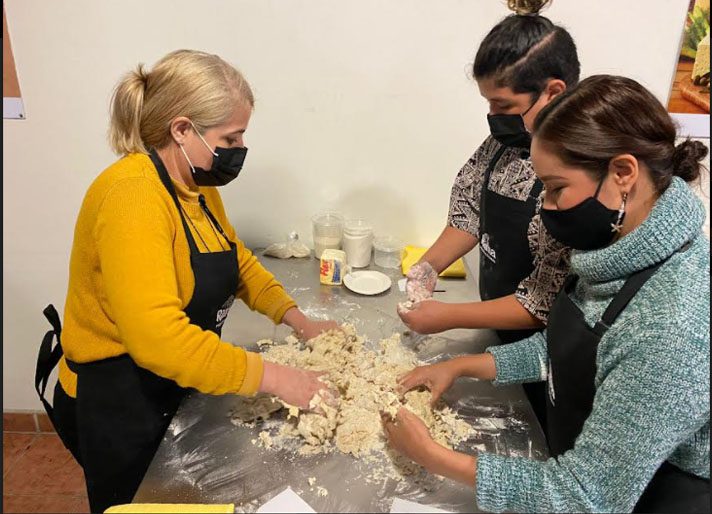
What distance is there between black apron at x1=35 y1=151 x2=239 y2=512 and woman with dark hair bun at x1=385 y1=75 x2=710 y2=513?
0.68 meters

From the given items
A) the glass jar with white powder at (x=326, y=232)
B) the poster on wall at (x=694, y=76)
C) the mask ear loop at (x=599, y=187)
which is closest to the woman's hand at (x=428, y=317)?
the mask ear loop at (x=599, y=187)

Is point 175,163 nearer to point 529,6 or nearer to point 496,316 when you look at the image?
point 496,316

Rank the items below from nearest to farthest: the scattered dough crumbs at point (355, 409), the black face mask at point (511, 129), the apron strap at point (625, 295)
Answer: the apron strap at point (625, 295)
the scattered dough crumbs at point (355, 409)
the black face mask at point (511, 129)

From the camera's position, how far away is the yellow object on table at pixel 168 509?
1.00 m

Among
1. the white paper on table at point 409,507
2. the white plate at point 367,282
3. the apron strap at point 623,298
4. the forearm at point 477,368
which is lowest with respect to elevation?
the white plate at point 367,282

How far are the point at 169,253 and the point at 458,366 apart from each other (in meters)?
0.87

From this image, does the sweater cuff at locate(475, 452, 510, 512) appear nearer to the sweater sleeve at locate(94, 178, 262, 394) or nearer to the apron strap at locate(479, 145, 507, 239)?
the sweater sleeve at locate(94, 178, 262, 394)

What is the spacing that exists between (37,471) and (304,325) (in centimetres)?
204

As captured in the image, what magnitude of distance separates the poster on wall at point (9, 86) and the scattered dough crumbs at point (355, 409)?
5.77 feet

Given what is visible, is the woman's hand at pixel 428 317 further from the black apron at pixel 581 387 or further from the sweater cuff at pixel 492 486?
the sweater cuff at pixel 492 486

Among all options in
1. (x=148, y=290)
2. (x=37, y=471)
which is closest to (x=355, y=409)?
(x=148, y=290)

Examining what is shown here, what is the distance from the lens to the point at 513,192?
1.68 metres

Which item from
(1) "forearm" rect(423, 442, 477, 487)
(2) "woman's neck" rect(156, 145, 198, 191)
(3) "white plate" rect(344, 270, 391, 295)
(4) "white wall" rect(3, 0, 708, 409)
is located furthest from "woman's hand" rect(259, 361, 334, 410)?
(4) "white wall" rect(3, 0, 708, 409)

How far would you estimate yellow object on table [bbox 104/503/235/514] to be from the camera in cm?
100
